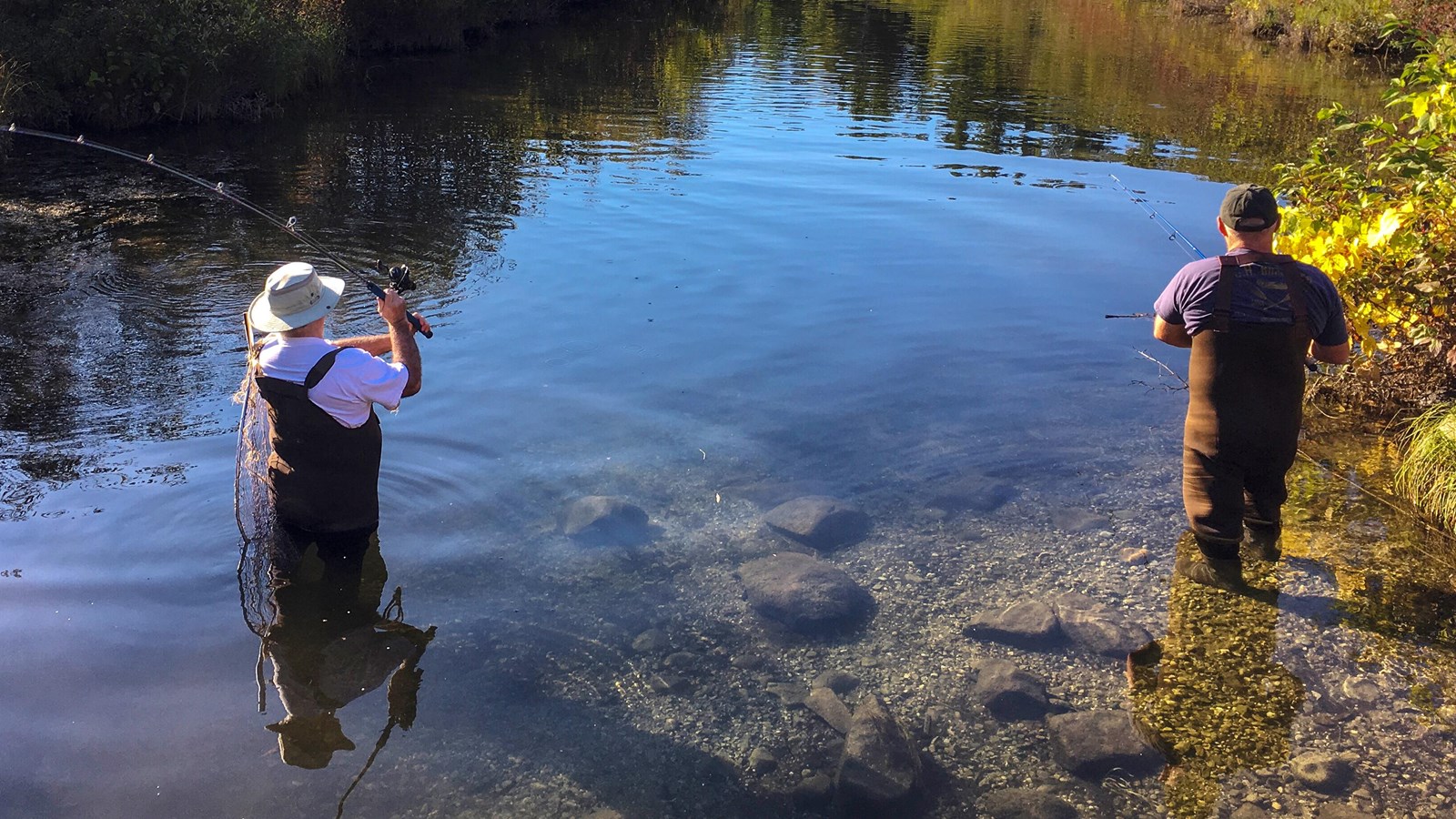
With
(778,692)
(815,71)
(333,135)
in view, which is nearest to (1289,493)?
(778,692)

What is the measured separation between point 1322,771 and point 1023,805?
1.32m

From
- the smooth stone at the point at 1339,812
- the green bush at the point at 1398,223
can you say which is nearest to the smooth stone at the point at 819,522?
the smooth stone at the point at 1339,812

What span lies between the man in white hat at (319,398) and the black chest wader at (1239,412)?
4170 millimetres

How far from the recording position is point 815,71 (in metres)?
30.2

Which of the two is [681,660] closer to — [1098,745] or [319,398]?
[1098,745]

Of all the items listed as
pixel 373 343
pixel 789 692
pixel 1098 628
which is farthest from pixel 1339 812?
pixel 373 343

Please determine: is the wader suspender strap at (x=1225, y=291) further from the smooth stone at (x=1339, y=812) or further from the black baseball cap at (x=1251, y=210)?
the smooth stone at (x=1339, y=812)

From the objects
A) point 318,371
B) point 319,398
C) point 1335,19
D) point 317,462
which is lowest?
point 317,462

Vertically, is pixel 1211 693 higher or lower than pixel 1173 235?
lower

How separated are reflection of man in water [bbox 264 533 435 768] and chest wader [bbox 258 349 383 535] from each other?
0.16 m

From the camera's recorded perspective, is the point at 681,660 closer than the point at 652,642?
Yes

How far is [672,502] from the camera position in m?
7.75

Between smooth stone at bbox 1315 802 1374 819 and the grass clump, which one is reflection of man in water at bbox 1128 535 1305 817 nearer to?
smooth stone at bbox 1315 802 1374 819

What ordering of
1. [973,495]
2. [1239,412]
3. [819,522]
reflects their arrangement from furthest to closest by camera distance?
[973,495] → [819,522] → [1239,412]
